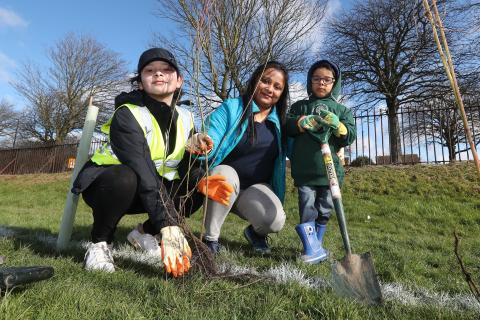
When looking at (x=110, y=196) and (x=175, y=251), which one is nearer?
(x=175, y=251)

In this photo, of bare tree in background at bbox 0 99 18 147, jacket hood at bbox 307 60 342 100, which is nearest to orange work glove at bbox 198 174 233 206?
jacket hood at bbox 307 60 342 100

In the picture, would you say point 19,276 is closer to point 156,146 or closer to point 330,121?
point 156,146

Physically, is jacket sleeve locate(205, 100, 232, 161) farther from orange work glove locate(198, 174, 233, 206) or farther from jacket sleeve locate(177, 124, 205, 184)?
orange work glove locate(198, 174, 233, 206)

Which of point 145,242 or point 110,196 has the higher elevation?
point 110,196

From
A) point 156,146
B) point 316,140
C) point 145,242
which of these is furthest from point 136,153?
point 316,140

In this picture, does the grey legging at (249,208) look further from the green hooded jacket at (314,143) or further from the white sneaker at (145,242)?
the white sneaker at (145,242)

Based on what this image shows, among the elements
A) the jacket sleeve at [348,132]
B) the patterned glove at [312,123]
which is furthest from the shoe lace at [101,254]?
the jacket sleeve at [348,132]

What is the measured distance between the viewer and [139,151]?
2529 millimetres

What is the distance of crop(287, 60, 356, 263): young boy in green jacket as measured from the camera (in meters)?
3.06

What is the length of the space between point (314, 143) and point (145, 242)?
1712 millimetres

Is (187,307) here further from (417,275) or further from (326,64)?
(326,64)

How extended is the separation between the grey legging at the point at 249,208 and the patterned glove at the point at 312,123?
24.8 inches

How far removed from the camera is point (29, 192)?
1238 centimetres

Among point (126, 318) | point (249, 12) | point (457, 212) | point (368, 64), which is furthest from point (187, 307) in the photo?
point (368, 64)
